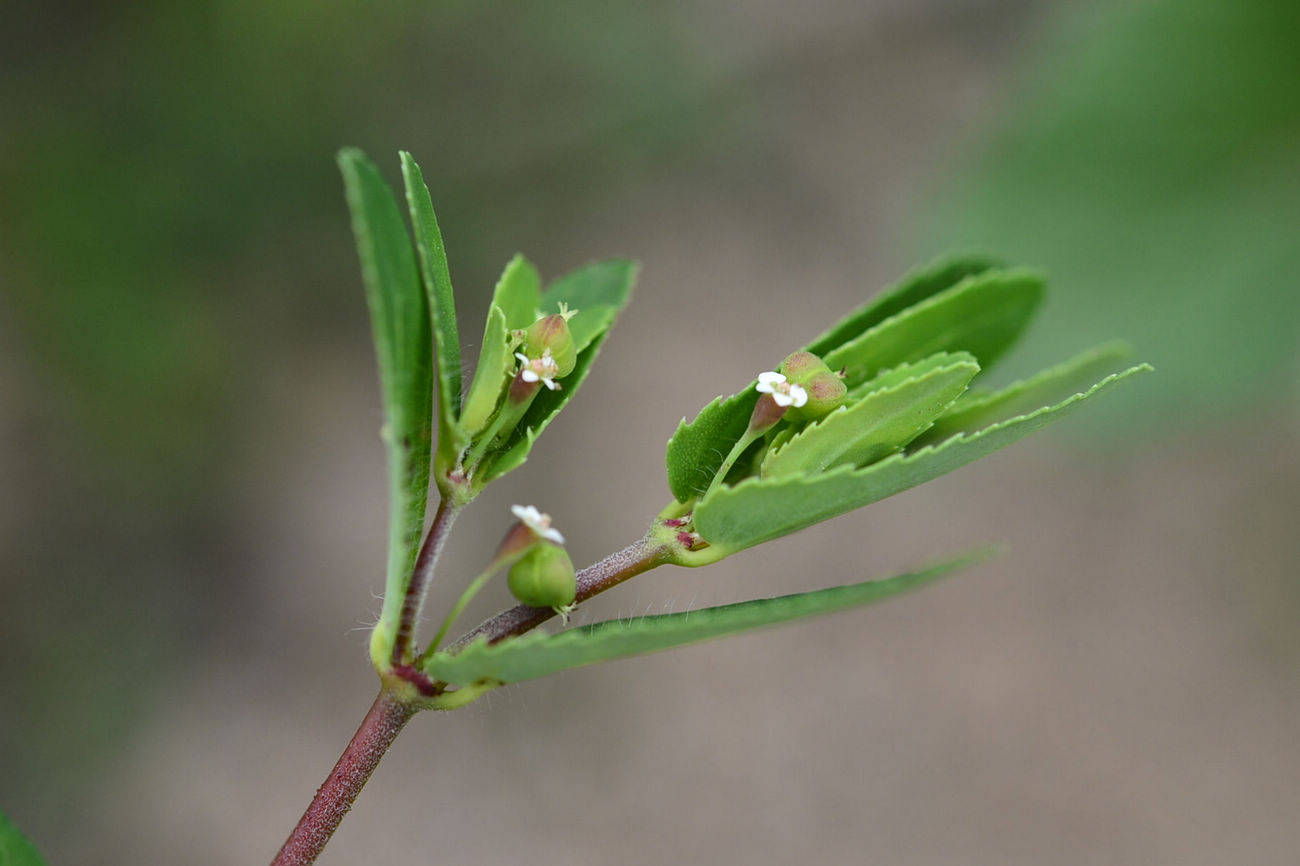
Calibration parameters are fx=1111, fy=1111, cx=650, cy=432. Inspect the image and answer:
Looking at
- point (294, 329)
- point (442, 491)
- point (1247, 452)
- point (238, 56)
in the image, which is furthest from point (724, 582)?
point (442, 491)

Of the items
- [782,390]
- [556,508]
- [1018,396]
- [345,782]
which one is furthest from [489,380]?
[556,508]

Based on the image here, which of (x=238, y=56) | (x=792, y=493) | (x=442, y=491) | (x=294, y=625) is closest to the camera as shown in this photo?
(x=792, y=493)

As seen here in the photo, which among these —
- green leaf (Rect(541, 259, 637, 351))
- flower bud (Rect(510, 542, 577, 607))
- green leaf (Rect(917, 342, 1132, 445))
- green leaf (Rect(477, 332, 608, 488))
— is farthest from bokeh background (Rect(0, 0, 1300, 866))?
flower bud (Rect(510, 542, 577, 607))

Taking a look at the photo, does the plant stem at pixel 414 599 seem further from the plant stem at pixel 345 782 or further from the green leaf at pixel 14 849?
the green leaf at pixel 14 849

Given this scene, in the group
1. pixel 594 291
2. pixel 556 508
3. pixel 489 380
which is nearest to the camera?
pixel 489 380

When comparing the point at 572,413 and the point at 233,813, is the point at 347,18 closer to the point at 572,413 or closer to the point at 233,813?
the point at 572,413

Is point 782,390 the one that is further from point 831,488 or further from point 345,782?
point 345,782

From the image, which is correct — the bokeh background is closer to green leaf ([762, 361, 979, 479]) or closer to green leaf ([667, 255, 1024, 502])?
green leaf ([667, 255, 1024, 502])
